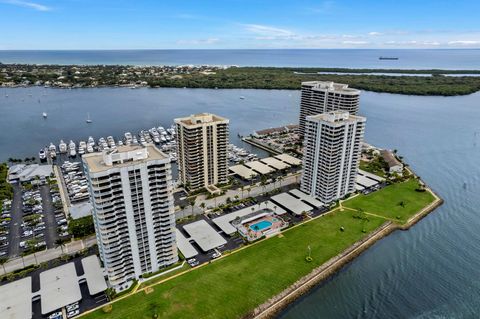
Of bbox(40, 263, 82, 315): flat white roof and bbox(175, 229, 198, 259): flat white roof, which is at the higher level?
bbox(175, 229, 198, 259): flat white roof

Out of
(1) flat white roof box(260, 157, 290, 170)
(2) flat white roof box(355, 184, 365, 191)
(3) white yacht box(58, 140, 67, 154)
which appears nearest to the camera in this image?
(2) flat white roof box(355, 184, 365, 191)

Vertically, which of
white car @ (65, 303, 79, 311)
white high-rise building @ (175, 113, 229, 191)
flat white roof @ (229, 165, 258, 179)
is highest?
white high-rise building @ (175, 113, 229, 191)

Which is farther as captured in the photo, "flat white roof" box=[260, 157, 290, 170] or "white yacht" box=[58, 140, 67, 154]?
"white yacht" box=[58, 140, 67, 154]

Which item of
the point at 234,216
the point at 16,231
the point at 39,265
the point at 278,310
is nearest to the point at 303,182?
the point at 234,216

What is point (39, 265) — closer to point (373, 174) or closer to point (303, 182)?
point (303, 182)

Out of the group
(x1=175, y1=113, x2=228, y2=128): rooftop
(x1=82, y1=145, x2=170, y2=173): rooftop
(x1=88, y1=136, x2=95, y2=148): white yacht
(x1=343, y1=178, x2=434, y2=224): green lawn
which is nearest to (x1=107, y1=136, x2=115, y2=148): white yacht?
(x1=88, y1=136, x2=95, y2=148): white yacht

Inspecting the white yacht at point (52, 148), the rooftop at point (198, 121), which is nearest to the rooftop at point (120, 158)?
the rooftop at point (198, 121)

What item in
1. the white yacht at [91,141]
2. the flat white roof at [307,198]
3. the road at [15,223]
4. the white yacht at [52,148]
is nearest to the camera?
the road at [15,223]

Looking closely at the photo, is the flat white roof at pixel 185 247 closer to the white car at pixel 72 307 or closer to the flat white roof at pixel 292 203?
the white car at pixel 72 307

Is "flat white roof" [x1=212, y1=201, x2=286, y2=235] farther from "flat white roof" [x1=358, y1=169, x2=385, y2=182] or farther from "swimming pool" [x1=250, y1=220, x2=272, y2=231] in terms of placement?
"flat white roof" [x1=358, y1=169, x2=385, y2=182]
